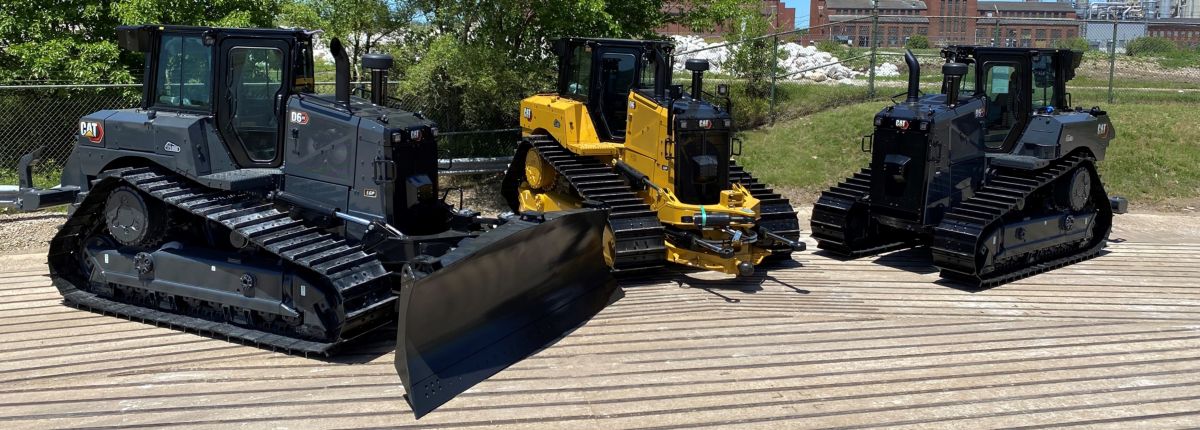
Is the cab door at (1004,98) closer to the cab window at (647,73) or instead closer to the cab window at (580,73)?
the cab window at (647,73)

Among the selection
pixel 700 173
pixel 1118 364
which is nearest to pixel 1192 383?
pixel 1118 364

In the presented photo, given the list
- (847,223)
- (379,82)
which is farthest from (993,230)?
(379,82)

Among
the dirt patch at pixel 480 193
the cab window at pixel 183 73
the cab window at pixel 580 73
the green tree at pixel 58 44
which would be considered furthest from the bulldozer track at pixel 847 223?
the green tree at pixel 58 44

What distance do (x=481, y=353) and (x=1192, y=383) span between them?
17.0 ft

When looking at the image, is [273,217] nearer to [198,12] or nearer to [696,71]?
[696,71]

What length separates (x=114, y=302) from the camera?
353 inches

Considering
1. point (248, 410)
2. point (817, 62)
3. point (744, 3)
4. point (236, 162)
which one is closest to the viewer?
point (248, 410)

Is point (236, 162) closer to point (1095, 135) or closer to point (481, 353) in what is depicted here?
point (481, 353)

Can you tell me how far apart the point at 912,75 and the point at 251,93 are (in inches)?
266

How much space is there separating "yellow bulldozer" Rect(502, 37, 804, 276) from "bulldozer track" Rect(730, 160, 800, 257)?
1 cm

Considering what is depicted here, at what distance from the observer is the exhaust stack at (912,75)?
10.8 metres

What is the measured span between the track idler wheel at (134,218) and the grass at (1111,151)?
10.1 meters

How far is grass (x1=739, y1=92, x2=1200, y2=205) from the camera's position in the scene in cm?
1606

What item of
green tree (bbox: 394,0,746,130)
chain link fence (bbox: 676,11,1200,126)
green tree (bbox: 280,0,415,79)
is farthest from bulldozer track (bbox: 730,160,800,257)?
green tree (bbox: 280,0,415,79)
